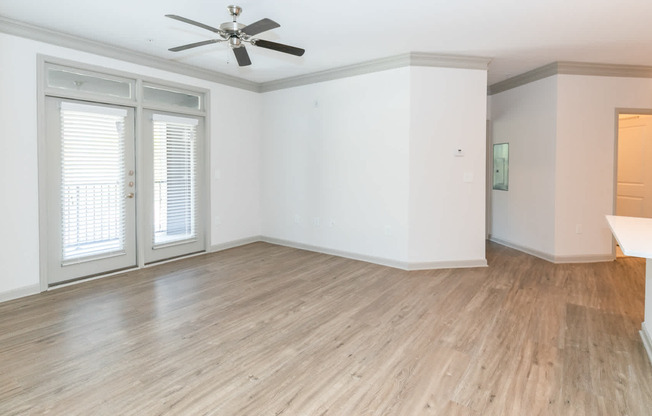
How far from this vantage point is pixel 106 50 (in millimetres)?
4188

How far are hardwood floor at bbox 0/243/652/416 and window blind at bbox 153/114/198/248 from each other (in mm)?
879

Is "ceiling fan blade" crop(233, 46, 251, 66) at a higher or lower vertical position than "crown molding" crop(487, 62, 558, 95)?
lower

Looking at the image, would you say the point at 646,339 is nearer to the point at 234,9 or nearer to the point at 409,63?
the point at 409,63

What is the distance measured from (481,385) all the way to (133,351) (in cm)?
233

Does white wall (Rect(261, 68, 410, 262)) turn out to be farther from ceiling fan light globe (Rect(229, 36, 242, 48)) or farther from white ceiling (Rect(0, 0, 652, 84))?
ceiling fan light globe (Rect(229, 36, 242, 48))

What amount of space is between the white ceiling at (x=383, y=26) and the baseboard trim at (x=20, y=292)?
259 cm

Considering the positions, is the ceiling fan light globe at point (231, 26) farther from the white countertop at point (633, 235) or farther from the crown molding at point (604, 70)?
the crown molding at point (604, 70)

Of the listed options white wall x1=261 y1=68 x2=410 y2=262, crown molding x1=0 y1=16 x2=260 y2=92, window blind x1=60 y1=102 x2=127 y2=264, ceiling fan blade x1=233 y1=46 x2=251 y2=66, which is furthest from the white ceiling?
window blind x1=60 y1=102 x2=127 y2=264

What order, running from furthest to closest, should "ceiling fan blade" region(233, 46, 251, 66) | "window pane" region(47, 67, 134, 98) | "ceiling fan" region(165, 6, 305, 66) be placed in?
"window pane" region(47, 67, 134, 98)
"ceiling fan blade" region(233, 46, 251, 66)
"ceiling fan" region(165, 6, 305, 66)

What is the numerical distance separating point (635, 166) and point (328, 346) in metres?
6.23

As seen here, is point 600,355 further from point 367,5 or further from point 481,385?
point 367,5

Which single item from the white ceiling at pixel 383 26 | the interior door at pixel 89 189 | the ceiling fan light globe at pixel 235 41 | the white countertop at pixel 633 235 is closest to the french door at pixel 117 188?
the interior door at pixel 89 189

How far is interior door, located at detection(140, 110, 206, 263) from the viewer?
4.77 metres

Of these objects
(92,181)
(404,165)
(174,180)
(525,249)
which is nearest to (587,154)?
(525,249)
